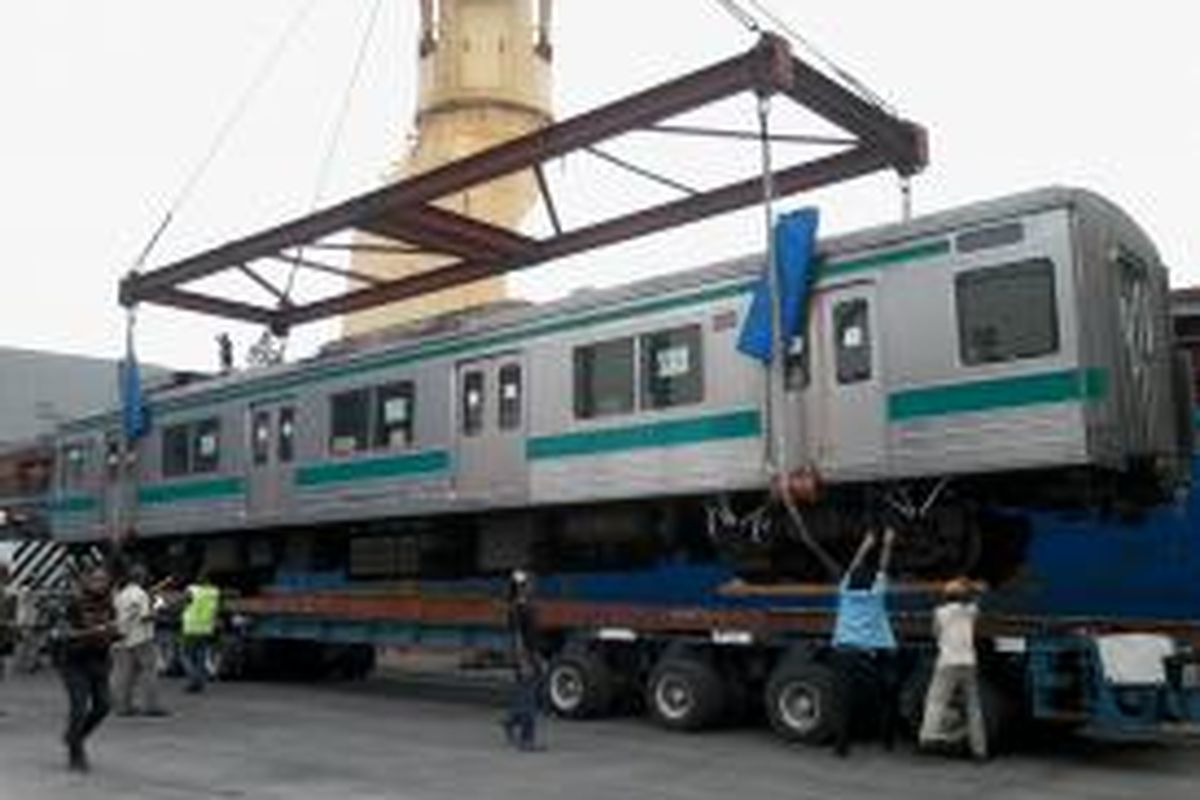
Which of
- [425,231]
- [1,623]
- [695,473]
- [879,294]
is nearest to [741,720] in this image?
[695,473]

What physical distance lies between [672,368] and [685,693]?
3.14m

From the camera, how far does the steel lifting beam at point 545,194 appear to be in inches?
613

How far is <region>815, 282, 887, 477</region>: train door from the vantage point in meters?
14.6

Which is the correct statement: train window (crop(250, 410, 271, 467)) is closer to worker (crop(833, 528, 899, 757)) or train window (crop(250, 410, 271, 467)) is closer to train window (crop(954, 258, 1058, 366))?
worker (crop(833, 528, 899, 757))

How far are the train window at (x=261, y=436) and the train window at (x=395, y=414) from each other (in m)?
2.43

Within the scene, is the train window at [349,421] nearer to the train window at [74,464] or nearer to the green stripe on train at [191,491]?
the green stripe on train at [191,491]

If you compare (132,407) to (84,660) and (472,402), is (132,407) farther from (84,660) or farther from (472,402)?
(84,660)

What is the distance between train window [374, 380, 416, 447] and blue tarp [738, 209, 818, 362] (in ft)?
17.1

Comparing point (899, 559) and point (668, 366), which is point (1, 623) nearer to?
point (668, 366)

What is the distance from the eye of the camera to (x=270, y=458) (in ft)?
70.5

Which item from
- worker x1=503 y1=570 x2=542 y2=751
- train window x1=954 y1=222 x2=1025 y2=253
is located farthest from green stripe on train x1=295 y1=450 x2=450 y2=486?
train window x1=954 y1=222 x2=1025 y2=253

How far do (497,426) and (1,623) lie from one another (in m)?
6.30

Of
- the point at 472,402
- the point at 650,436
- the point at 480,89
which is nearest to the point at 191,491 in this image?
the point at 472,402

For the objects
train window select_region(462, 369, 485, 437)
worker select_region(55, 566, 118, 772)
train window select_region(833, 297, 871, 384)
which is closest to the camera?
worker select_region(55, 566, 118, 772)
